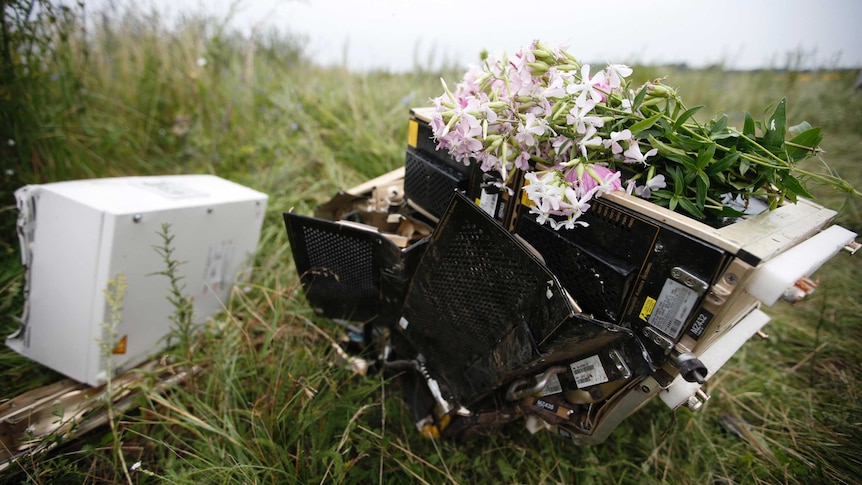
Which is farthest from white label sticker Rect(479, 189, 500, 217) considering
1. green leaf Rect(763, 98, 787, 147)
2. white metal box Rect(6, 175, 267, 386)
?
white metal box Rect(6, 175, 267, 386)

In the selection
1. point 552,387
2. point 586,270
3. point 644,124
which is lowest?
point 552,387

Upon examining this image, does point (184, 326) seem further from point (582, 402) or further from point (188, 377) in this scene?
point (582, 402)

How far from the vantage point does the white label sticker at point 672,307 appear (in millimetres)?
856

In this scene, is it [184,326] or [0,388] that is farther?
[184,326]

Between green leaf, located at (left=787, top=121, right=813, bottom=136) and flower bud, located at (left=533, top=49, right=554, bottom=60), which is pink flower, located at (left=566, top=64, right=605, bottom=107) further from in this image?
green leaf, located at (left=787, top=121, right=813, bottom=136)

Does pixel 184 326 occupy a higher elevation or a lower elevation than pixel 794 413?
lower

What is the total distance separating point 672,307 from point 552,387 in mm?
460

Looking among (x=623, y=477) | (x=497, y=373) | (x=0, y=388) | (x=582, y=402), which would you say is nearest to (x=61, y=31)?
(x=0, y=388)

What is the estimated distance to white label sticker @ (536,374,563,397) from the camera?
116cm

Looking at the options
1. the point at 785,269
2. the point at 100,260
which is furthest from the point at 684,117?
the point at 100,260

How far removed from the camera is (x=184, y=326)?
1.56 m

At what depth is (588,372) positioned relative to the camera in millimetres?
1035

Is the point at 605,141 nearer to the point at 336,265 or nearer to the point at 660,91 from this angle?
the point at 660,91

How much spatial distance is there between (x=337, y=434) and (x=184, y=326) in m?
0.77
